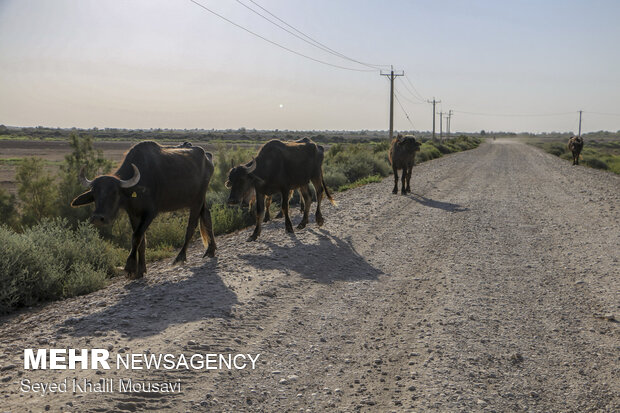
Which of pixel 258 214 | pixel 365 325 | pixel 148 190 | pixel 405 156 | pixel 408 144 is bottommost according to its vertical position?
pixel 365 325

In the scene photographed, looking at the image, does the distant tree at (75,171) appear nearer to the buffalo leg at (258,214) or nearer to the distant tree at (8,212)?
the distant tree at (8,212)

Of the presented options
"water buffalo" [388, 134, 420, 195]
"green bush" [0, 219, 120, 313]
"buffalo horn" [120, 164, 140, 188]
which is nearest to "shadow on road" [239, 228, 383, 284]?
"buffalo horn" [120, 164, 140, 188]

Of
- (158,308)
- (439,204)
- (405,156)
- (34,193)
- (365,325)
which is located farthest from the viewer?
(405,156)

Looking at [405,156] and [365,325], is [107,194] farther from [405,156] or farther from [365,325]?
[405,156]

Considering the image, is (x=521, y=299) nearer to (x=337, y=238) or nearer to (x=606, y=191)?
(x=337, y=238)

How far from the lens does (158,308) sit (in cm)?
630

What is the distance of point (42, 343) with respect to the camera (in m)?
5.21

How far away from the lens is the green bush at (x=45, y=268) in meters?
7.01

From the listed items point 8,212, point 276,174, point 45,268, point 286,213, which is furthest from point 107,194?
point 8,212

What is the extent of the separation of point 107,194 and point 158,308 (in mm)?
1932

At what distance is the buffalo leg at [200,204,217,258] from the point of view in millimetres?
9336

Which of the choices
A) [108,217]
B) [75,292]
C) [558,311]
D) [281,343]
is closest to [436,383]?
[281,343]

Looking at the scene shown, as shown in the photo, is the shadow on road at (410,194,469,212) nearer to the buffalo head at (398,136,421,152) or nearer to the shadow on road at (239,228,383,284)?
the buffalo head at (398,136,421,152)

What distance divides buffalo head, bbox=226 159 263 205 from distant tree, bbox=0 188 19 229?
6026mm
